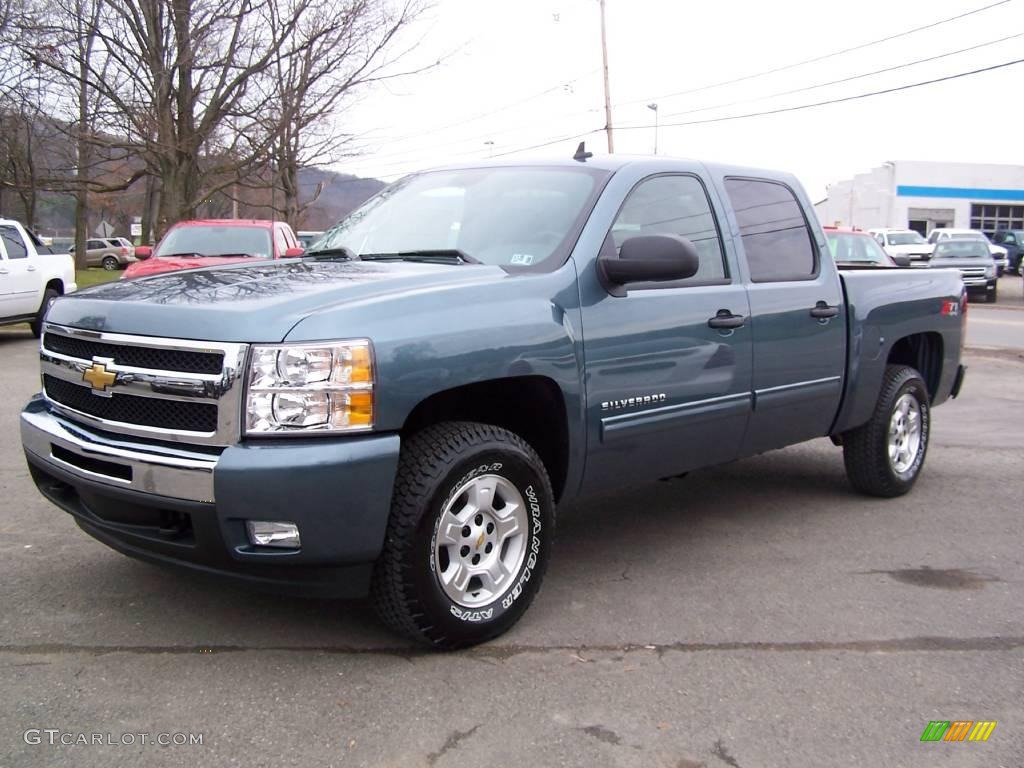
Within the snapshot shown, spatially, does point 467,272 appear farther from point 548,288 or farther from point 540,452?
point 540,452

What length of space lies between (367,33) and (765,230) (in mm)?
18531

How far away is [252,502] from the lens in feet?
10.3

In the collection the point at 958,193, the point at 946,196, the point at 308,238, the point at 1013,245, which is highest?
the point at 958,193

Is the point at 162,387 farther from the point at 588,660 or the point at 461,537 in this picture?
the point at 588,660

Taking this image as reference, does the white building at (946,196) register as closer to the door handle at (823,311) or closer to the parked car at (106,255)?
the parked car at (106,255)

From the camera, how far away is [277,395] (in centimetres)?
319

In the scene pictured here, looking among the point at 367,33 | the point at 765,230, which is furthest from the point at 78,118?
the point at 765,230

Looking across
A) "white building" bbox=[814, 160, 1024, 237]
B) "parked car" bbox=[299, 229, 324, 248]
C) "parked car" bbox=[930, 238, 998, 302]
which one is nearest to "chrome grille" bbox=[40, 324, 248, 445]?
"parked car" bbox=[299, 229, 324, 248]

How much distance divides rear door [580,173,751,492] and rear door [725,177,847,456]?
0.17m

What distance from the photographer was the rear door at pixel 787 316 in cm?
494

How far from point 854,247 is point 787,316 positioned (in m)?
10.7

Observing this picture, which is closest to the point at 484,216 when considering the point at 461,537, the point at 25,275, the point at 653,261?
the point at 653,261

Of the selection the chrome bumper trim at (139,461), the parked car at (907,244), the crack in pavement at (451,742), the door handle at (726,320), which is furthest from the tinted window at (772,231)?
the parked car at (907,244)

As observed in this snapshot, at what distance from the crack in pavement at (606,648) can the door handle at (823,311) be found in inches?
74.4
